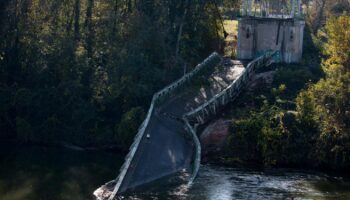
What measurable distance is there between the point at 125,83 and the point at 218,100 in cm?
854

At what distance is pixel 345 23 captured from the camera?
49.2 m

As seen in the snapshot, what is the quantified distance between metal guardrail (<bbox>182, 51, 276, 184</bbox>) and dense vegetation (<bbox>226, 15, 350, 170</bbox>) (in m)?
2.10

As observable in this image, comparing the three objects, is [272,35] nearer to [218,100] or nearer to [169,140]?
[218,100]

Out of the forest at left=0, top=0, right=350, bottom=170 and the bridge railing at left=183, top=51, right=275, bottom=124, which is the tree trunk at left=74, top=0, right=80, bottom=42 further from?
the bridge railing at left=183, top=51, right=275, bottom=124

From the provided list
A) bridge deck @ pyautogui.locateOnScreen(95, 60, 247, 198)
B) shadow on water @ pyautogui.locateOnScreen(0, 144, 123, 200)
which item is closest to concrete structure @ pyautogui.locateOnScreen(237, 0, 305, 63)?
bridge deck @ pyautogui.locateOnScreen(95, 60, 247, 198)

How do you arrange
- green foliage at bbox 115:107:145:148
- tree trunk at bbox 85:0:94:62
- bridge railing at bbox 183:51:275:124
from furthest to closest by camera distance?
tree trunk at bbox 85:0:94:62 → green foliage at bbox 115:107:145:148 → bridge railing at bbox 183:51:275:124

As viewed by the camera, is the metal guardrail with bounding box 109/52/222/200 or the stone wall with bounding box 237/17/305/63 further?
the stone wall with bounding box 237/17/305/63

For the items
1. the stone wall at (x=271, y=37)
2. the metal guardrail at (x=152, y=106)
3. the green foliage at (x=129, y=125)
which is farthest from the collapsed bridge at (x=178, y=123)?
the stone wall at (x=271, y=37)

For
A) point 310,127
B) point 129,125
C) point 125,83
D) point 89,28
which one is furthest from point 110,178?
point 89,28

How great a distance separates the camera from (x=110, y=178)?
43.2 metres

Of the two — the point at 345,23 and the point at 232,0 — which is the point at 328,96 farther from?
the point at 232,0

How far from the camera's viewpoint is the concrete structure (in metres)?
63.9

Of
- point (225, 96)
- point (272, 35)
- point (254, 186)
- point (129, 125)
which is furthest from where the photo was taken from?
point (272, 35)

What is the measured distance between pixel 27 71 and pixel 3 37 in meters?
3.84
